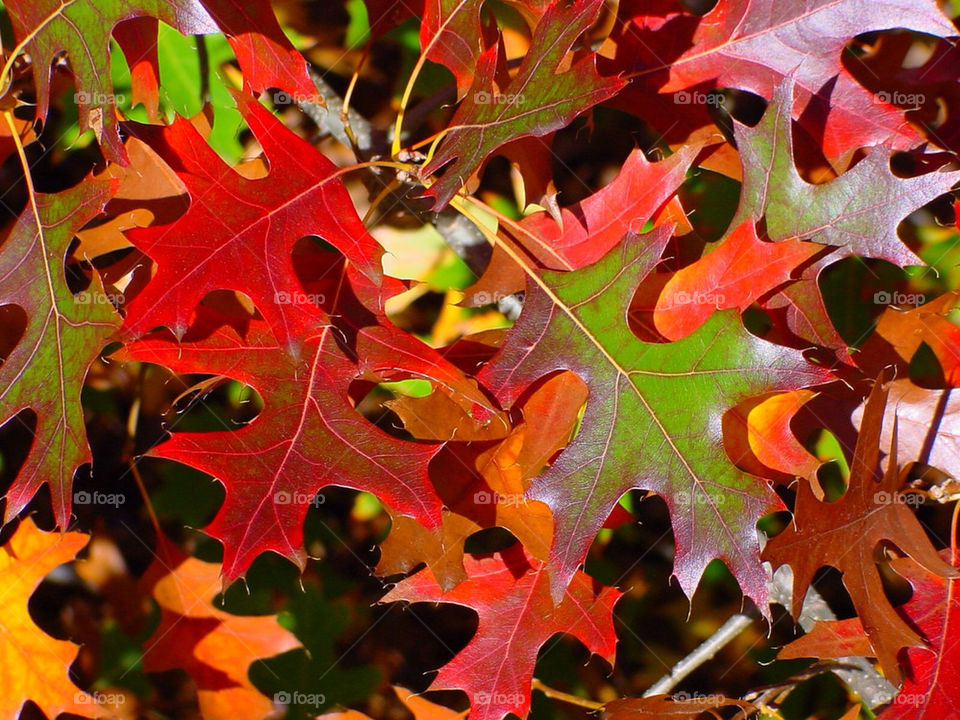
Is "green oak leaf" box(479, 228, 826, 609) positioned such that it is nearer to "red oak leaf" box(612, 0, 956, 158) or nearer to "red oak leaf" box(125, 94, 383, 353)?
"red oak leaf" box(125, 94, 383, 353)

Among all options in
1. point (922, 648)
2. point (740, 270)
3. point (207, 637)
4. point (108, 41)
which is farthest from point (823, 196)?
point (207, 637)

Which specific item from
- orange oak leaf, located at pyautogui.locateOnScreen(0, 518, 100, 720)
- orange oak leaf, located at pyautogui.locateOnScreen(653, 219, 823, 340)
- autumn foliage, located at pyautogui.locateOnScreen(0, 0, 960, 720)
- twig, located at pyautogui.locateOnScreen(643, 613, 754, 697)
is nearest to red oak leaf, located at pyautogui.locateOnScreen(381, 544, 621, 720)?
autumn foliage, located at pyautogui.locateOnScreen(0, 0, 960, 720)

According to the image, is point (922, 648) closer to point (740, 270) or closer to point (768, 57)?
point (740, 270)

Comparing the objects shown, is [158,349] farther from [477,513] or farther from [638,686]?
[638,686]

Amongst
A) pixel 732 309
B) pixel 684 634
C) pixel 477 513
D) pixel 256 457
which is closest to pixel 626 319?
pixel 732 309

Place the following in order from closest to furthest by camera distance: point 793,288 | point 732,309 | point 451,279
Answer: point 732,309 → point 793,288 → point 451,279

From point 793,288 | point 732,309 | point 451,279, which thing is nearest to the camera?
point 732,309

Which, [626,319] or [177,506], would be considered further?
[177,506]
